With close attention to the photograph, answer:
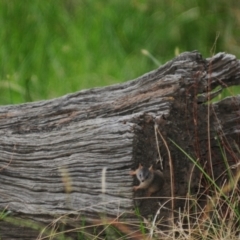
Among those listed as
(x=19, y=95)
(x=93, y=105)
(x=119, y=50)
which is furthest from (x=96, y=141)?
(x=119, y=50)

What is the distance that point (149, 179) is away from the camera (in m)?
2.37

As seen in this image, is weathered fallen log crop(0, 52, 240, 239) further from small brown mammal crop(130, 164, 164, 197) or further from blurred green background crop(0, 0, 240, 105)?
blurred green background crop(0, 0, 240, 105)

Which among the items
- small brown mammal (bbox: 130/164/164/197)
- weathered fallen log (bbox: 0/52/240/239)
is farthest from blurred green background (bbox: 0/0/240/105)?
small brown mammal (bbox: 130/164/164/197)

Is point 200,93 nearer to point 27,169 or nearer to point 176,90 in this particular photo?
point 176,90

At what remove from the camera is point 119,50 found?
512cm

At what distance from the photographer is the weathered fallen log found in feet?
7.90

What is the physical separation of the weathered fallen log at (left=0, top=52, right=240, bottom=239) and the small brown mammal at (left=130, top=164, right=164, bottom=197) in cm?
3

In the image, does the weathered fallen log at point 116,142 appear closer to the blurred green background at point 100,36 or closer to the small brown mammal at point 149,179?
the small brown mammal at point 149,179

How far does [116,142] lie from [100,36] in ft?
9.57

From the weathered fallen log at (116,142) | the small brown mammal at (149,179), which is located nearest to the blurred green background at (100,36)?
the weathered fallen log at (116,142)

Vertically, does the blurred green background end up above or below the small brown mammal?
above

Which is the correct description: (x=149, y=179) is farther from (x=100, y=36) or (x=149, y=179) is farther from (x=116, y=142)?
(x=100, y=36)

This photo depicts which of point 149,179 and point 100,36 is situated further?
point 100,36

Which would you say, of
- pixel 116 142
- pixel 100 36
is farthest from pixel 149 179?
pixel 100 36
